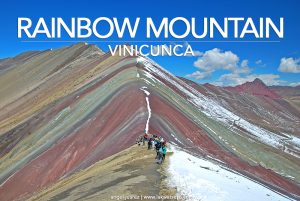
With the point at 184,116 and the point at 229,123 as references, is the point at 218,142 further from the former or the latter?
the point at 229,123

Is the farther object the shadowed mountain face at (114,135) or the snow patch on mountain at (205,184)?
the shadowed mountain face at (114,135)

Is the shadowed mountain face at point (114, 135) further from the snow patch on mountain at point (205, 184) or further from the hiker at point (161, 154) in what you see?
the hiker at point (161, 154)

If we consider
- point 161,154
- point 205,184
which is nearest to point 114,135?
point 161,154

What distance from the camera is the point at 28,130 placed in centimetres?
7275

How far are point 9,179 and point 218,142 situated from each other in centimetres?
2557

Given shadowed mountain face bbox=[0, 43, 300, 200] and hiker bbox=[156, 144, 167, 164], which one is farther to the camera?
shadowed mountain face bbox=[0, 43, 300, 200]

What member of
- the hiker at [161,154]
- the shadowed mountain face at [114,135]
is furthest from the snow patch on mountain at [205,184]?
the shadowed mountain face at [114,135]

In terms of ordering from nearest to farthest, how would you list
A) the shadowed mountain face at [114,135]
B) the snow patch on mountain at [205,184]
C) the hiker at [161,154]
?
1. the snow patch on mountain at [205,184]
2. the hiker at [161,154]
3. the shadowed mountain face at [114,135]

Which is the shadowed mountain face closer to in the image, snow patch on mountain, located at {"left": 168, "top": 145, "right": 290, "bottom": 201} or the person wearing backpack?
snow patch on mountain, located at {"left": 168, "top": 145, "right": 290, "bottom": 201}

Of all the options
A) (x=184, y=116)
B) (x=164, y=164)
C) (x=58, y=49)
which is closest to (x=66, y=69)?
(x=58, y=49)

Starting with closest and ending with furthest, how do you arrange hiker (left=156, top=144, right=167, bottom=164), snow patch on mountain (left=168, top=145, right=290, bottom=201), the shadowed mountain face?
snow patch on mountain (left=168, top=145, right=290, bottom=201) < hiker (left=156, top=144, right=167, bottom=164) < the shadowed mountain face

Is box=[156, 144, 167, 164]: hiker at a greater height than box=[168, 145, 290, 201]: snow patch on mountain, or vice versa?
box=[156, 144, 167, 164]: hiker

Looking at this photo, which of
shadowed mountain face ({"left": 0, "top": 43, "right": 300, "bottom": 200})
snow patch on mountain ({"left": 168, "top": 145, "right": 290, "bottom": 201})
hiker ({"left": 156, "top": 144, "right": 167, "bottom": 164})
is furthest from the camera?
shadowed mountain face ({"left": 0, "top": 43, "right": 300, "bottom": 200})

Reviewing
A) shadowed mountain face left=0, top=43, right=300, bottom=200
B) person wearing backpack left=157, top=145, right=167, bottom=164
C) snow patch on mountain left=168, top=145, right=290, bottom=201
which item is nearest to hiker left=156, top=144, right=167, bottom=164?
person wearing backpack left=157, top=145, right=167, bottom=164
